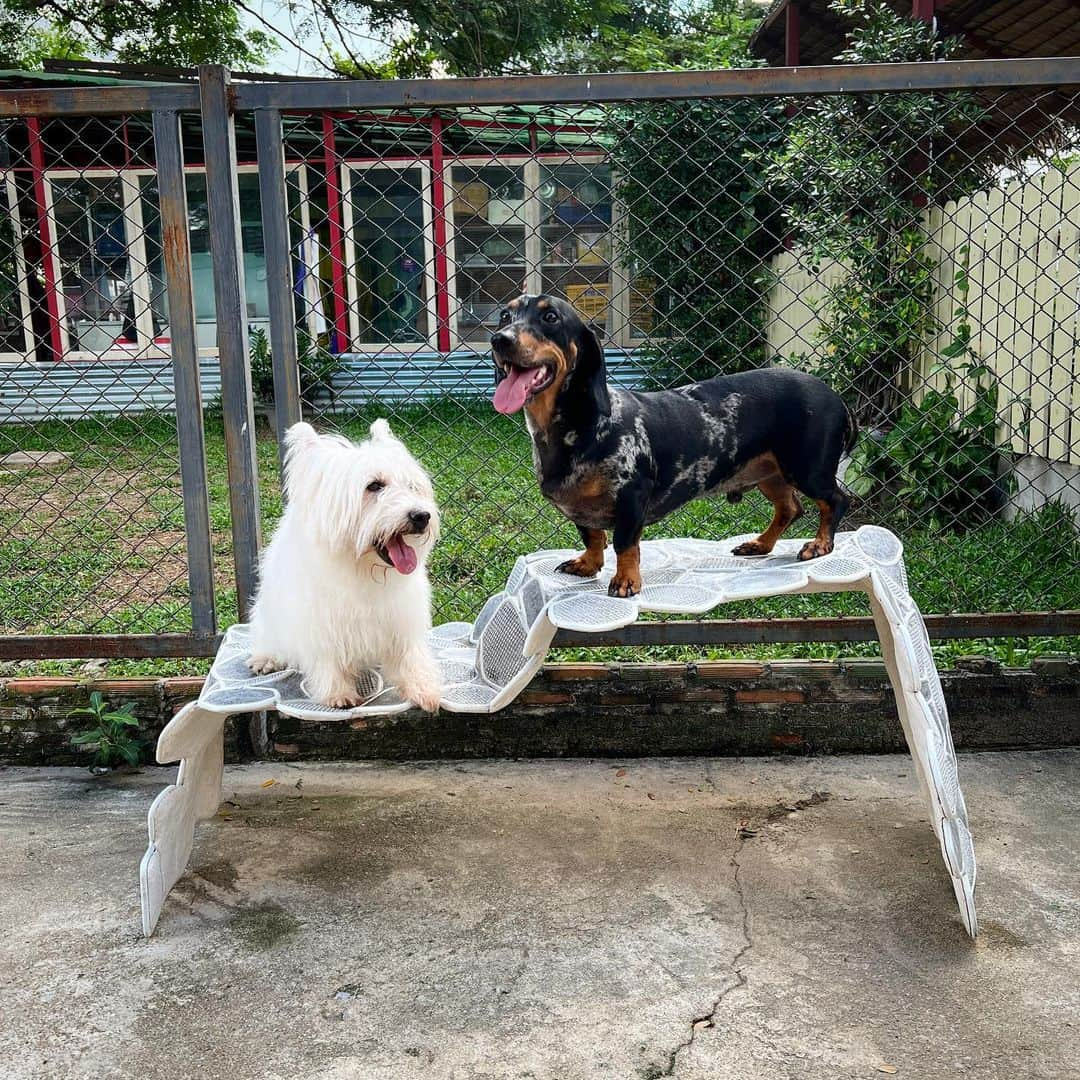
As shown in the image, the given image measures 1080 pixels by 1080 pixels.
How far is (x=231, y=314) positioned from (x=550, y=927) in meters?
1.95

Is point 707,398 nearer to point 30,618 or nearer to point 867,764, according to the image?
point 867,764

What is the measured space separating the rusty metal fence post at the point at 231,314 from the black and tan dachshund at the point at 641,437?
0.98 m

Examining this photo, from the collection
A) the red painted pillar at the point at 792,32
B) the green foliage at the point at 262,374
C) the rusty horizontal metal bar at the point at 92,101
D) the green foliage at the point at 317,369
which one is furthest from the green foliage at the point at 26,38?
the rusty horizontal metal bar at the point at 92,101

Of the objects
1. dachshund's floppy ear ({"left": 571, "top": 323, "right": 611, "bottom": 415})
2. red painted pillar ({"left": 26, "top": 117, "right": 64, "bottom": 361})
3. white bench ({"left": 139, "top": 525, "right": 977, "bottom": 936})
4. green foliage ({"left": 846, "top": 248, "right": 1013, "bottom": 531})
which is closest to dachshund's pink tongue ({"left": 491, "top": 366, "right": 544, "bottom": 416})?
dachshund's floppy ear ({"left": 571, "top": 323, "right": 611, "bottom": 415})

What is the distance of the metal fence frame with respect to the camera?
2980 mm

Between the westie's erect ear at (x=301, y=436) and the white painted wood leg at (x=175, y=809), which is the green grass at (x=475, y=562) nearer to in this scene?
the westie's erect ear at (x=301, y=436)

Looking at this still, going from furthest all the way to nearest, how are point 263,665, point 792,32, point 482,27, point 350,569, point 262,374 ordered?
point 482,27, point 262,374, point 792,32, point 263,665, point 350,569

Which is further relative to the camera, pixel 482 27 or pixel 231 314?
pixel 482 27

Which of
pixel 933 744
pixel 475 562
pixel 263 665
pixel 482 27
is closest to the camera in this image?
pixel 933 744

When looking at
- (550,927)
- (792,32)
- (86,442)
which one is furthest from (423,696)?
(792,32)

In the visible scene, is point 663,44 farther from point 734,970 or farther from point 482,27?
point 734,970

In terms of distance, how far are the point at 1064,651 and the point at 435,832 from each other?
2.30 m

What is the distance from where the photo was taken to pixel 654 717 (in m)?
3.50

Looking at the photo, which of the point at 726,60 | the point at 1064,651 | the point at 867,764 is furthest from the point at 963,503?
the point at 726,60
